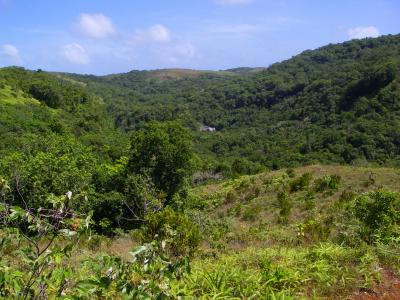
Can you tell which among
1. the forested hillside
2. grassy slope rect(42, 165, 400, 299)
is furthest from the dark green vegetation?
the forested hillside

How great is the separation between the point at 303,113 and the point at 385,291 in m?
85.7

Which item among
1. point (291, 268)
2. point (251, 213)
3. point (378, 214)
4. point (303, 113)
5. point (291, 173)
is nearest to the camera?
point (291, 268)

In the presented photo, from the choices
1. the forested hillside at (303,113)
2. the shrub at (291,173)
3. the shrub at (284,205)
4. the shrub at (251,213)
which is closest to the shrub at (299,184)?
the shrub at (284,205)

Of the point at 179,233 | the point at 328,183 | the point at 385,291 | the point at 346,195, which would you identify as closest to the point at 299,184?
the point at 328,183

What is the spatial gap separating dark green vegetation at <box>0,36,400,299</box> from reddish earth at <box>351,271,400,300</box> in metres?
0.08

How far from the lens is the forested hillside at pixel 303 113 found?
188 ft

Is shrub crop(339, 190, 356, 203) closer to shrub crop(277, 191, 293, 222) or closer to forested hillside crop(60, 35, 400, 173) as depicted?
shrub crop(277, 191, 293, 222)

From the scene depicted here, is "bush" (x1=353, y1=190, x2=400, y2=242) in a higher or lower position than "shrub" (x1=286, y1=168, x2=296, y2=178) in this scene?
higher

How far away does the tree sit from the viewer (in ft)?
77.6

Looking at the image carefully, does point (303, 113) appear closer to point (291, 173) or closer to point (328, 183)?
point (291, 173)

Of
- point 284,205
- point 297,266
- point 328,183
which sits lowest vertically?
point 284,205

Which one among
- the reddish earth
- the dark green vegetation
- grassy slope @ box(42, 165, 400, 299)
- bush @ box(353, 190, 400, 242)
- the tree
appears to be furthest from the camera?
the tree

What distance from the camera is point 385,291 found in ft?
17.4

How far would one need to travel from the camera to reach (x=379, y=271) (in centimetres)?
562
